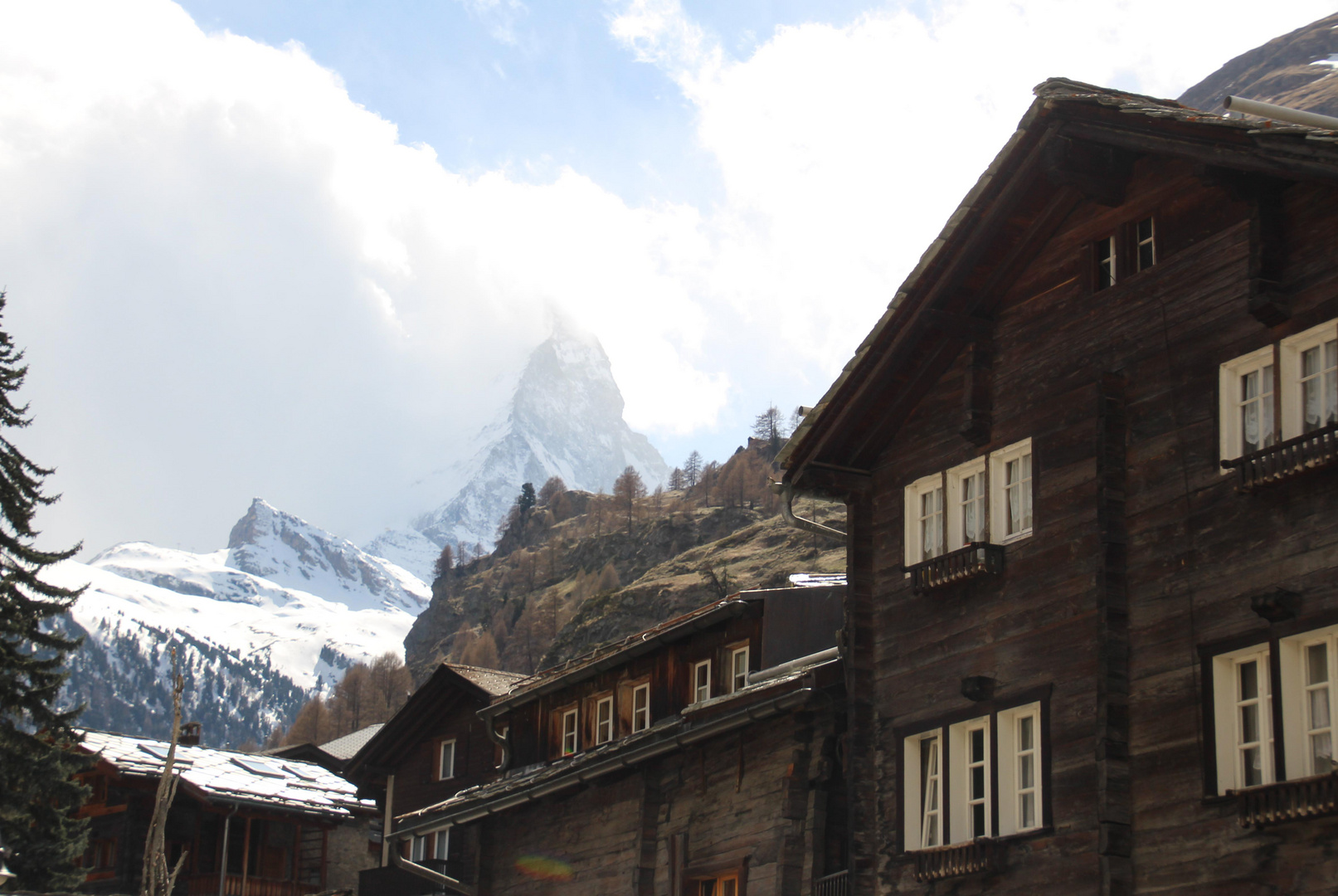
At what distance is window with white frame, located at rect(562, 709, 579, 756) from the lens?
112 feet

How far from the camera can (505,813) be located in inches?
1294

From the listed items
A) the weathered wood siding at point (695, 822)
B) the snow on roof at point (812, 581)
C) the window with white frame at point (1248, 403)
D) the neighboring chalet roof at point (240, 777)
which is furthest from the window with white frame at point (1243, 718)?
the neighboring chalet roof at point (240, 777)

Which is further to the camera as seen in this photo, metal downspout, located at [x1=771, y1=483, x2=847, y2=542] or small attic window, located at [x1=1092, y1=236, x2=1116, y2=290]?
metal downspout, located at [x1=771, y1=483, x2=847, y2=542]

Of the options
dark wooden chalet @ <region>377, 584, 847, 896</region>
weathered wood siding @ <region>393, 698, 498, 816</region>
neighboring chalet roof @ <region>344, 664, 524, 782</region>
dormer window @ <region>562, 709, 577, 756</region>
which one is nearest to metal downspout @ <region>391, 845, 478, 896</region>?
dark wooden chalet @ <region>377, 584, 847, 896</region>

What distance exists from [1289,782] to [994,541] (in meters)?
5.84

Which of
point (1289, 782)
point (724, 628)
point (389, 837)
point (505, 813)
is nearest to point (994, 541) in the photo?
point (1289, 782)

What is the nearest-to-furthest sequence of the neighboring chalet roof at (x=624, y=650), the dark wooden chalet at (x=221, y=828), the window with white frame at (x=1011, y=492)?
1. the window with white frame at (x=1011, y=492)
2. the neighboring chalet roof at (x=624, y=650)
3. the dark wooden chalet at (x=221, y=828)

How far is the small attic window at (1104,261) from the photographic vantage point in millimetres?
19172

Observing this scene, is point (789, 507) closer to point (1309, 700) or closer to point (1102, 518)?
point (1102, 518)

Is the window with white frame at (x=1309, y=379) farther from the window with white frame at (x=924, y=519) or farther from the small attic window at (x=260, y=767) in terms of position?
the small attic window at (x=260, y=767)

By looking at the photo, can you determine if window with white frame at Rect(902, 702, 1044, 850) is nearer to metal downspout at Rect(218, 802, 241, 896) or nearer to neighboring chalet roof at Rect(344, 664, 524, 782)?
neighboring chalet roof at Rect(344, 664, 524, 782)

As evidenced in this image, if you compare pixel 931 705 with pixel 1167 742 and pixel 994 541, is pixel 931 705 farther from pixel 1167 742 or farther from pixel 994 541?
pixel 1167 742

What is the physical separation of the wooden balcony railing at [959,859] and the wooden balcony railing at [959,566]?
11.1 feet

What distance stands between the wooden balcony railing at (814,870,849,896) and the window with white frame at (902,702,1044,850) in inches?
87.4
